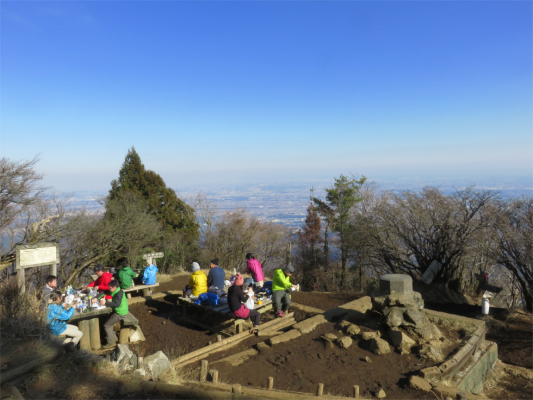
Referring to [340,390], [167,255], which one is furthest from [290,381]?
[167,255]

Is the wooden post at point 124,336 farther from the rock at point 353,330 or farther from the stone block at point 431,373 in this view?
the stone block at point 431,373

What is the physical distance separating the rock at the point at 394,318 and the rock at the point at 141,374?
4.40 m

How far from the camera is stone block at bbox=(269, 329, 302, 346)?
19.6 feet

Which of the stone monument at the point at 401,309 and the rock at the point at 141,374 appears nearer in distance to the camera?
the rock at the point at 141,374

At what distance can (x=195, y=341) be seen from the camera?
6641 mm

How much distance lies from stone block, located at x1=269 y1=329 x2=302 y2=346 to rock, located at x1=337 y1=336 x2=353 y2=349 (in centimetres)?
88

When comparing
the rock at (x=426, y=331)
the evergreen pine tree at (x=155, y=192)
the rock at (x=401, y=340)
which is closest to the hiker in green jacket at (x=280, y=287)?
the rock at (x=401, y=340)

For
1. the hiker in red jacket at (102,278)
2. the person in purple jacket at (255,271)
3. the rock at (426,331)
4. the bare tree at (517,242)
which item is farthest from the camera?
the bare tree at (517,242)

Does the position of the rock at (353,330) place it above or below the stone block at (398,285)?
below

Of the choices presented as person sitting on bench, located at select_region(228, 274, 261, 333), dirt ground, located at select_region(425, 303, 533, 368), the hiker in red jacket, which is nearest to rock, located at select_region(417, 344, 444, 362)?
person sitting on bench, located at select_region(228, 274, 261, 333)

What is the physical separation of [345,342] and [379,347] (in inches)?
22.9


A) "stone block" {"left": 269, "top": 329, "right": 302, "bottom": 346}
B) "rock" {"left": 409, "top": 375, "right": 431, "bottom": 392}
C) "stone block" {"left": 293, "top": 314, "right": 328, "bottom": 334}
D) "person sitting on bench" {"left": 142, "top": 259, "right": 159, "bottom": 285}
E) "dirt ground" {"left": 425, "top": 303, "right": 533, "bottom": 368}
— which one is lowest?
"dirt ground" {"left": 425, "top": 303, "right": 533, "bottom": 368}

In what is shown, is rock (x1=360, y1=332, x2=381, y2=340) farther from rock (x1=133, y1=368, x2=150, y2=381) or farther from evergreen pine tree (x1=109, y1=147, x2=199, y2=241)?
evergreen pine tree (x1=109, y1=147, x2=199, y2=241)

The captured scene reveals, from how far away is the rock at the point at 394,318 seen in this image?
6.18 metres
